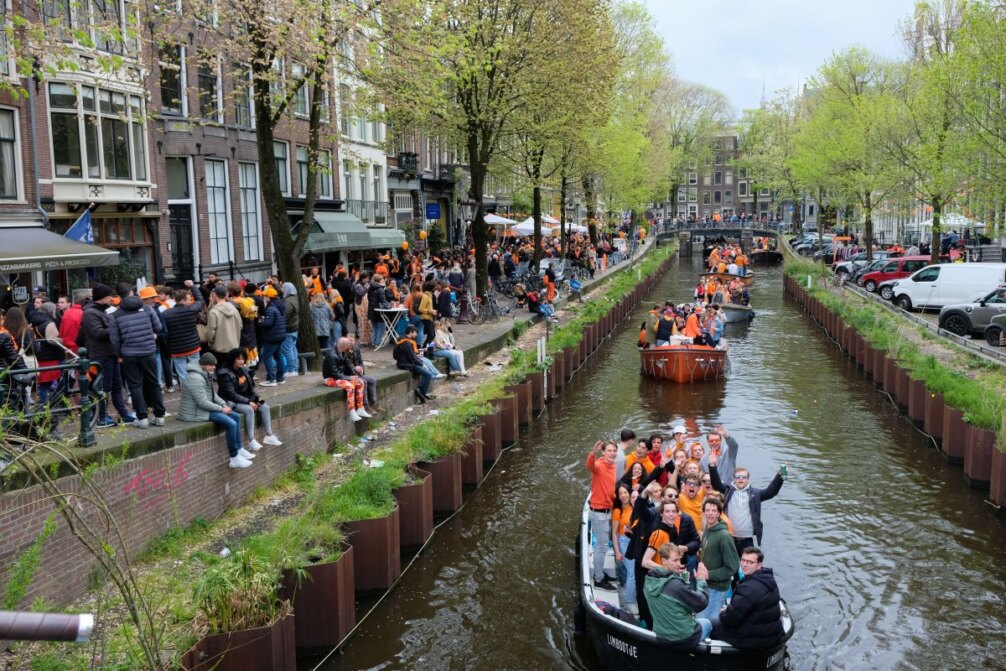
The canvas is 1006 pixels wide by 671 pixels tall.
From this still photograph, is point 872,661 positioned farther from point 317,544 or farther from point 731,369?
point 731,369

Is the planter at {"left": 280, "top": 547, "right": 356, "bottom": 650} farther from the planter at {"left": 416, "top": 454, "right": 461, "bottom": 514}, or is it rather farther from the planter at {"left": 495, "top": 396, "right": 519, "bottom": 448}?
the planter at {"left": 495, "top": 396, "right": 519, "bottom": 448}

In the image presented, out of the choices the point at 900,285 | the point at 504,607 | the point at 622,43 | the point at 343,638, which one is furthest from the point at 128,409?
the point at 622,43

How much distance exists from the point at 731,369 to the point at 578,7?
505 inches

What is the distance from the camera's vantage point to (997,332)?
81.0 feet

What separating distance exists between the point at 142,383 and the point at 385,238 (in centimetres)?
2704

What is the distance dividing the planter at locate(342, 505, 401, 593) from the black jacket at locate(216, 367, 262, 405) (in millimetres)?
2695

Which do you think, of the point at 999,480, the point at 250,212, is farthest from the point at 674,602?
the point at 250,212

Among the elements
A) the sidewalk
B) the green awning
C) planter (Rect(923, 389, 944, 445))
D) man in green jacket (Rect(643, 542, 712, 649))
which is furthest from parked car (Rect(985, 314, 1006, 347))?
the green awning

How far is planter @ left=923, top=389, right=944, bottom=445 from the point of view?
62.5ft

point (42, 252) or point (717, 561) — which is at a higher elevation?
point (42, 252)

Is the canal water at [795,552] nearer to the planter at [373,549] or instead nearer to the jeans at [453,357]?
the planter at [373,549]

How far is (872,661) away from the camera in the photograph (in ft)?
33.9

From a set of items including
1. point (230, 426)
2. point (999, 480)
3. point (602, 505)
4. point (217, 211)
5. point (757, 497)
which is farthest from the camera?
point (217, 211)

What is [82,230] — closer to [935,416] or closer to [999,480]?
[935,416]
